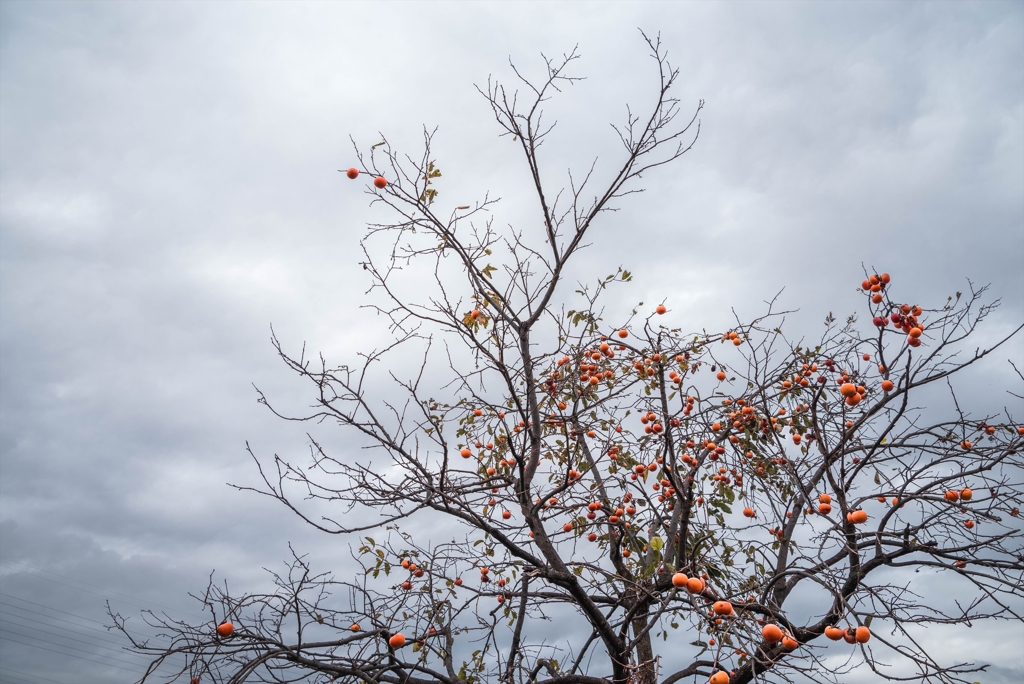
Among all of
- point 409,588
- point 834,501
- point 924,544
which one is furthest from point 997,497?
point 409,588

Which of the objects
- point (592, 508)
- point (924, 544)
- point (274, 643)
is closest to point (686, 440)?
point (592, 508)

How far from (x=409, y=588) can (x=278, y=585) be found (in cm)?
102

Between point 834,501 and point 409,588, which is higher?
point 834,501

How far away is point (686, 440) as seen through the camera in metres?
4.84

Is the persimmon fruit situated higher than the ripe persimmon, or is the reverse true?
the persimmon fruit

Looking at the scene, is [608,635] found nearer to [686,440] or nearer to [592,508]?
[592,508]

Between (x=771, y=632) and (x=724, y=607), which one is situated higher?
(x=724, y=607)

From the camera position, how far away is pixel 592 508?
15.0 ft

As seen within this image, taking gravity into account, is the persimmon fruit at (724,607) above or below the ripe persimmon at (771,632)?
above

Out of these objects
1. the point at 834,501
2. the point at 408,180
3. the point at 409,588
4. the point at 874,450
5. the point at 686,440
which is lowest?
the point at 409,588

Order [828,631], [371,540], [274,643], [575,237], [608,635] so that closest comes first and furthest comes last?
[828,631] < [274,643] < [608,635] < [371,540] < [575,237]

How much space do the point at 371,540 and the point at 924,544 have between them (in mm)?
3801

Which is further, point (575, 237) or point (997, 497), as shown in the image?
point (575, 237)

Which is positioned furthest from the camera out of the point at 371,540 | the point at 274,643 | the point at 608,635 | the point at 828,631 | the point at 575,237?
the point at 575,237
